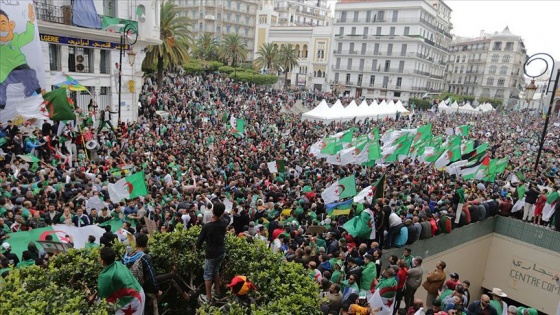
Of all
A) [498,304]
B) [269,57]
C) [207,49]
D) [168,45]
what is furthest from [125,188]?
[207,49]

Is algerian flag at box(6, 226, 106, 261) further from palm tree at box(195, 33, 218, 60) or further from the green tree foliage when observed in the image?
palm tree at box(195, 33, 218, 60)

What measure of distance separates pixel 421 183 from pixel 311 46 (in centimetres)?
6098

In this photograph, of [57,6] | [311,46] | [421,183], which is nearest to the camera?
[421,183]

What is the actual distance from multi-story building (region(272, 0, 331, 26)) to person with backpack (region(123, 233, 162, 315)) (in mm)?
86272

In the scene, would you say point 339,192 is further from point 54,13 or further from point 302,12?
point 302,12

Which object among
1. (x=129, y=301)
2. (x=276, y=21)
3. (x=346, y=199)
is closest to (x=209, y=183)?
(x=346, y=199)

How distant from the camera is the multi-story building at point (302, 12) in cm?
9000

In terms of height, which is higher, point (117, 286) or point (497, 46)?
point (497, 46)

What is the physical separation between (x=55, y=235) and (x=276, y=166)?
888 cm

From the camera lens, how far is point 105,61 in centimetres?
2550

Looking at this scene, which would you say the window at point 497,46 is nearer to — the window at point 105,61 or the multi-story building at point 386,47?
the multi-story building at point 386,47

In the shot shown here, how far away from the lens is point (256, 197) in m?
12.5

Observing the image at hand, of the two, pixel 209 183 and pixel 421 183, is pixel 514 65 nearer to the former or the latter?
pixel 421 183

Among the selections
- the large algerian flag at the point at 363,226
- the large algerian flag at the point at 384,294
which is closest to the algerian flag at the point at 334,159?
the large algerian flag at the point at 363,226
